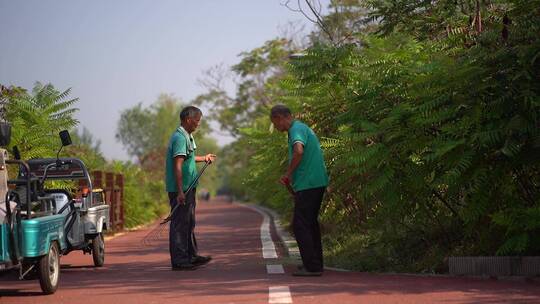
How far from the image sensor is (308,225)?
1002cm

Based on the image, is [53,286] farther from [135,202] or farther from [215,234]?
[135,202]

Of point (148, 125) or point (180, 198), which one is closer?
point (180, 198)

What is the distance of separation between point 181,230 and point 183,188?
538mm

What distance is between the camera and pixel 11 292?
928 centimetres

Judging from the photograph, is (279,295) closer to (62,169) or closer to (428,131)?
(428,131)

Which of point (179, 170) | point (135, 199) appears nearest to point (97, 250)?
point (179, 170)

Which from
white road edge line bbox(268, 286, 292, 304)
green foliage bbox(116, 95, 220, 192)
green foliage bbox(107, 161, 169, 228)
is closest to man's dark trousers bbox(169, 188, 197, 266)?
white road edge line bbox(268, 286, 292, 304)

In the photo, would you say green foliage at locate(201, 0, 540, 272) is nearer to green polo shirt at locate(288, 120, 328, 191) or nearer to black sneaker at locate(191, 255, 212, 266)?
green polo shirt at locate(288, 120, 328, 191)

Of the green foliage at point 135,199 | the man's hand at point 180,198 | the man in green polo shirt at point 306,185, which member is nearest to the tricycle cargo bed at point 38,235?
the man's hand at point 180,198

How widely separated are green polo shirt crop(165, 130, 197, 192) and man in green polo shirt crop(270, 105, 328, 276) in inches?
64.9

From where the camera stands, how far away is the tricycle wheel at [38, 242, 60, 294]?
28.8 feet

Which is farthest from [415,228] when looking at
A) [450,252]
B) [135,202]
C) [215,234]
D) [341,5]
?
[135,202]

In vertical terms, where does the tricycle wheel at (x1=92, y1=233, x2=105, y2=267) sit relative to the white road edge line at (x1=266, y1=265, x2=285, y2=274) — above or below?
above

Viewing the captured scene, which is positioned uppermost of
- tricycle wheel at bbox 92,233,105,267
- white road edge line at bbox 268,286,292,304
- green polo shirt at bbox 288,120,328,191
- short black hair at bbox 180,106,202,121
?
short black hair at bbox 180,106,202,121
